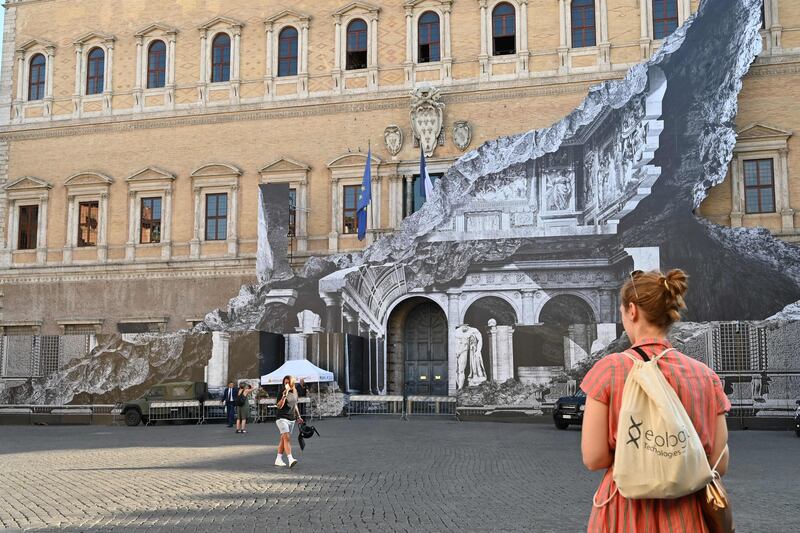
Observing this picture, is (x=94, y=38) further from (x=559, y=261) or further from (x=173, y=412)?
(x=559, y=261)

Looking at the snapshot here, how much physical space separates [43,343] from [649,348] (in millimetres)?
31110

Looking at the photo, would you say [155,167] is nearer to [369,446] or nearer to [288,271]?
[288,271]

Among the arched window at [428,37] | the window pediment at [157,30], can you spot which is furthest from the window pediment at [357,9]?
the window pediment at [157,30]

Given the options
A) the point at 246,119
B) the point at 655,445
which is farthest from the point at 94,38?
the point at 655,445

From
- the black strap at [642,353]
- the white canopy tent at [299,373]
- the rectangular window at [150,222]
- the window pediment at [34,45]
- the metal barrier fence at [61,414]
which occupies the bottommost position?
the metal barrier fence at [61,414]

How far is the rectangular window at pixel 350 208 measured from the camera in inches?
1297

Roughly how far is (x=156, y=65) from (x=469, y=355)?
17.1 metres

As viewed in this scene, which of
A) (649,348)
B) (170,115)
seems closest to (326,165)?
(170,115)

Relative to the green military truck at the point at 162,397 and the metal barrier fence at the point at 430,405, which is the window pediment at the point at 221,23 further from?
the metal barrier fence at the point at 430,405

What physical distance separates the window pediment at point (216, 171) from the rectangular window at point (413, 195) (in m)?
6.19

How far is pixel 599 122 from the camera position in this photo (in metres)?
30.2

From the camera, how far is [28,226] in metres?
36.1

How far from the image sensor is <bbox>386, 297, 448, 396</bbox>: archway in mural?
32.4m

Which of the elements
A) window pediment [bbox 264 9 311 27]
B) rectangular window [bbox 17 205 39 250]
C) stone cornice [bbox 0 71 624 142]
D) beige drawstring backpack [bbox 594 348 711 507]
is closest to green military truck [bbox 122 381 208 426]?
stone cornice [bbox 0 71 624 142]
